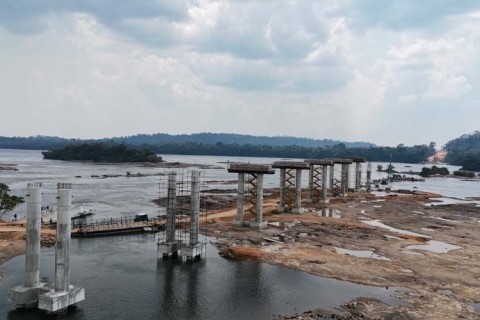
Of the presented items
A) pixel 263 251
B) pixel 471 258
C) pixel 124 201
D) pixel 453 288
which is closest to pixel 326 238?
pixel 263 251

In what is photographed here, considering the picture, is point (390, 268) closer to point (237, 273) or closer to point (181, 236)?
point (237, 273)

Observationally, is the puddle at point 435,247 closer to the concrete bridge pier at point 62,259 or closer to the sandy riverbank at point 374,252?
the sandy riverbank at point 374,252

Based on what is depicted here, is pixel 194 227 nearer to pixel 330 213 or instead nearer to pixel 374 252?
pixel 374 252

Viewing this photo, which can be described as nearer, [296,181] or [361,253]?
[361,253]

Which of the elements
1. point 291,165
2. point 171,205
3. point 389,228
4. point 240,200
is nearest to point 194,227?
point 171,205

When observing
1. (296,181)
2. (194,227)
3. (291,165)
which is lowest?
(194,227)

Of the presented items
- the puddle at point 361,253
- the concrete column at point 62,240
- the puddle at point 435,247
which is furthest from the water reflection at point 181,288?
the puddle at point 435,247
